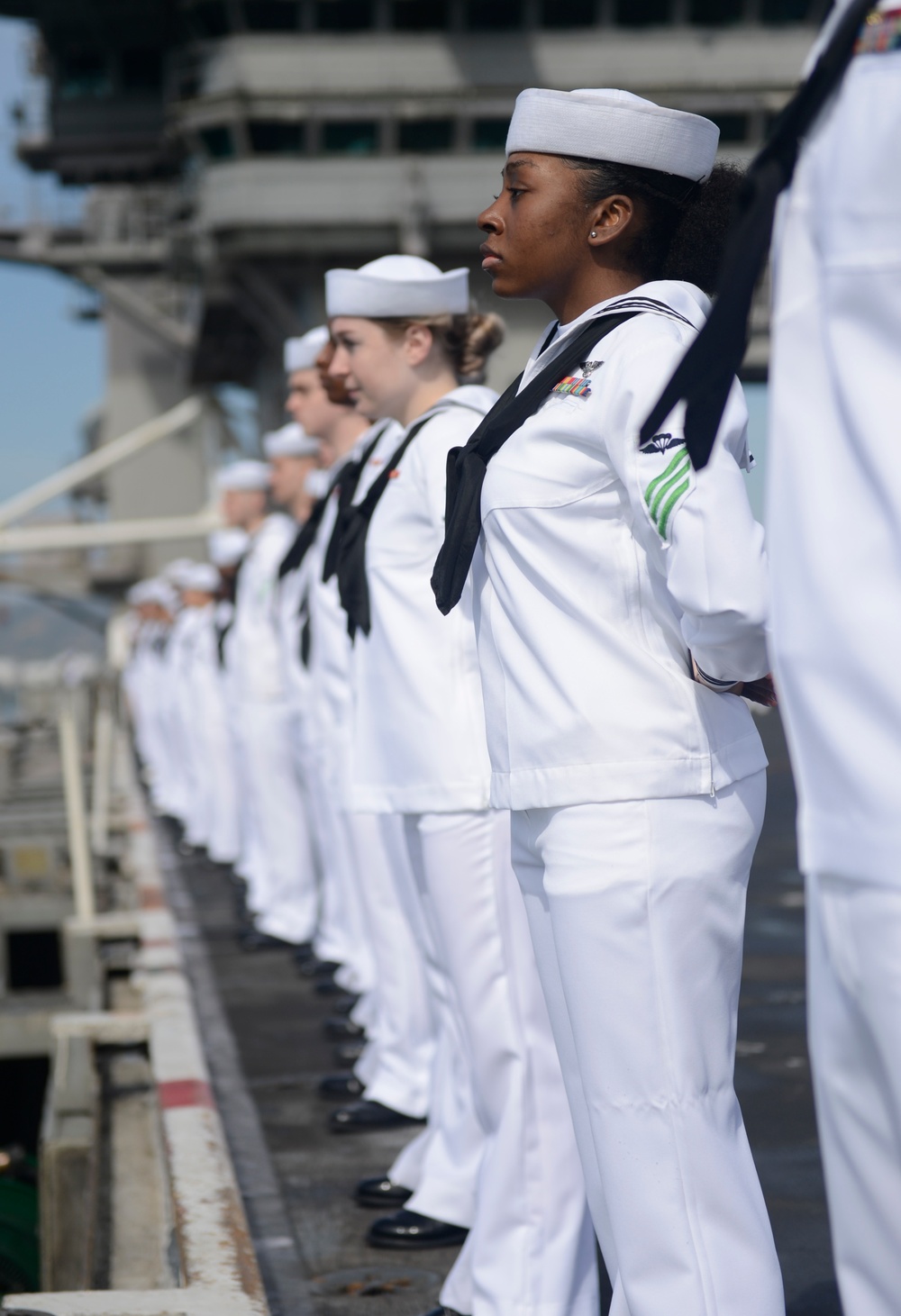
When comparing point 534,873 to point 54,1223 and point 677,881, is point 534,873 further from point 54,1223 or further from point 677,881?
point 54,1223

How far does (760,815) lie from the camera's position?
7.49 ft

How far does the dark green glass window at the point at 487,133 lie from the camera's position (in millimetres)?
26734

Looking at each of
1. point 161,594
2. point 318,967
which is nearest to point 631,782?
point 318,967

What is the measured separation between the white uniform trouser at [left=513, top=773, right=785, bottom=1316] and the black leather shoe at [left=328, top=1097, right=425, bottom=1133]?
2575 mm

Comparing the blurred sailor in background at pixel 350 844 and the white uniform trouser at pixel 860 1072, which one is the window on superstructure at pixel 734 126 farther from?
the white uniform trouser at pixel 860 1072

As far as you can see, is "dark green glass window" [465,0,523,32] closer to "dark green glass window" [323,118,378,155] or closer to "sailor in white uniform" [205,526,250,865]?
"dark green glass window" [323,118,378,155]

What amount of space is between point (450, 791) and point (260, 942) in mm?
5095

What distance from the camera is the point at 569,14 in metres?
26.6

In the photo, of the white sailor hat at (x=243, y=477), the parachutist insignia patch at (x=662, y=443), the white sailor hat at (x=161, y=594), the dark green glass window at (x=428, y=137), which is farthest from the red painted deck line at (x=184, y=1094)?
the dark green glass window at (x=428, y=137)

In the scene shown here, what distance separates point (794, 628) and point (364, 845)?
12.9 ft

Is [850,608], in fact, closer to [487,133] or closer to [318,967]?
[318,967]

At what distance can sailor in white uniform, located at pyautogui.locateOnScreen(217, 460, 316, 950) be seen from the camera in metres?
8.02

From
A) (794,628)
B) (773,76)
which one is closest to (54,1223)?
(794,628)

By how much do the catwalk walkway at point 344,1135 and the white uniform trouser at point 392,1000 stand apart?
5.8 inches
